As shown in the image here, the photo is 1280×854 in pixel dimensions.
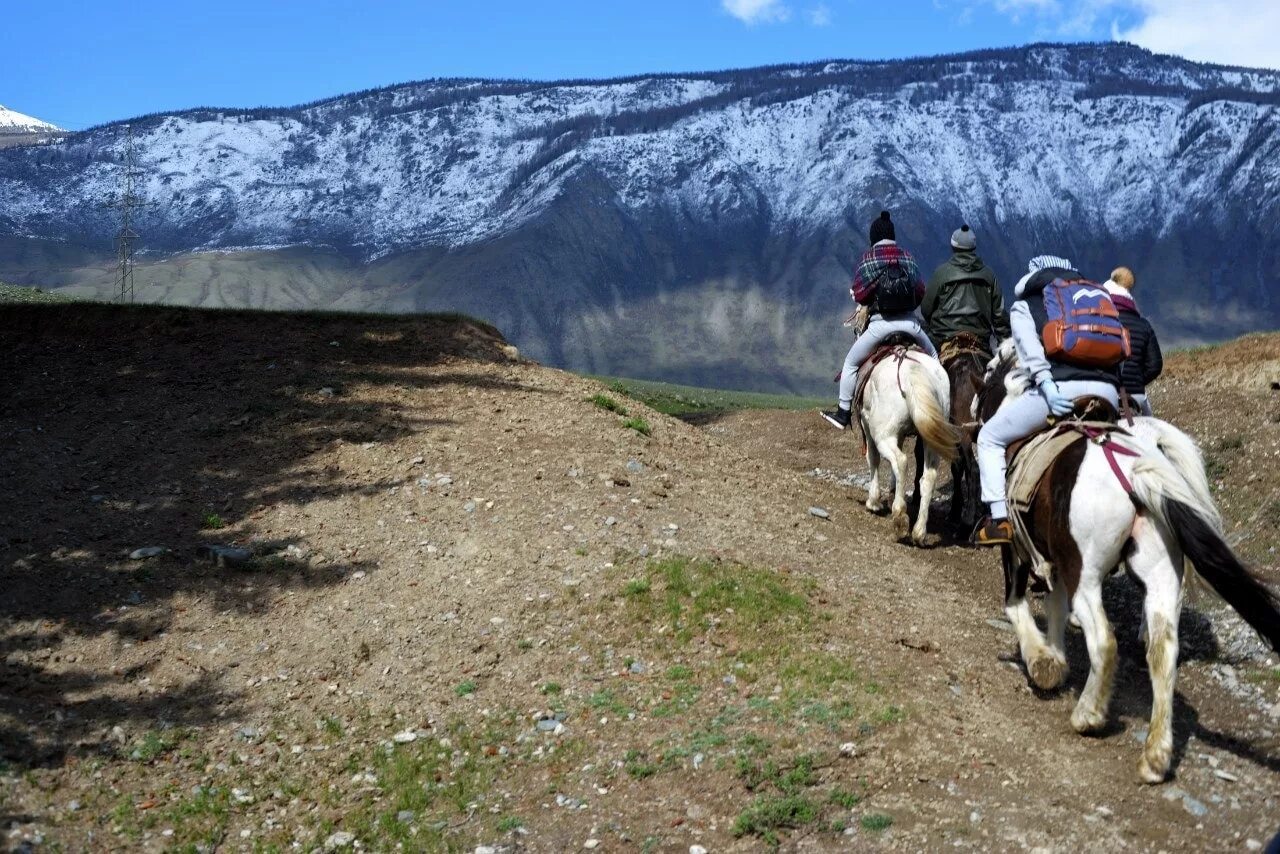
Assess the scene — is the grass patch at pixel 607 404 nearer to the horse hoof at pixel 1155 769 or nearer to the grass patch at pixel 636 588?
the grass patch at pixel 636 588

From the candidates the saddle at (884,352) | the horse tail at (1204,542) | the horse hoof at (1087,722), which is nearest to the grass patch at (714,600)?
the horse hoof at (1087,722)

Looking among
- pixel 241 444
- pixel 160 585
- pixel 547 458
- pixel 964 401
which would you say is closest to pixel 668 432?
pixel 547 458

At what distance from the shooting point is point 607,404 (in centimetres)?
1716

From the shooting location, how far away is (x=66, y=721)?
377 inches

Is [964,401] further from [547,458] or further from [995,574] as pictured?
[547,458]

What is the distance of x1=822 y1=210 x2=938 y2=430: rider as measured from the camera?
15.5 m

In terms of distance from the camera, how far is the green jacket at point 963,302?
15.9 meters

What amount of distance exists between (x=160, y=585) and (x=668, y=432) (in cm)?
719

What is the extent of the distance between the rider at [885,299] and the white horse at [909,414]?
0.41 m

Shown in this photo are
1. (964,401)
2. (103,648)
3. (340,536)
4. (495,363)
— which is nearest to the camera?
(103,648)

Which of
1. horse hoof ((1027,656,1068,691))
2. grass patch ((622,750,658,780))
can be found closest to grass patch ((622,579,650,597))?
grass patch ((622,750,658,780))

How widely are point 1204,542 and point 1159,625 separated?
0.63m

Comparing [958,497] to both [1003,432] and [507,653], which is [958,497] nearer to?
[1003,432]

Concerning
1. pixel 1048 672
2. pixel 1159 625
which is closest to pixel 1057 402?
pixel 1159 625
